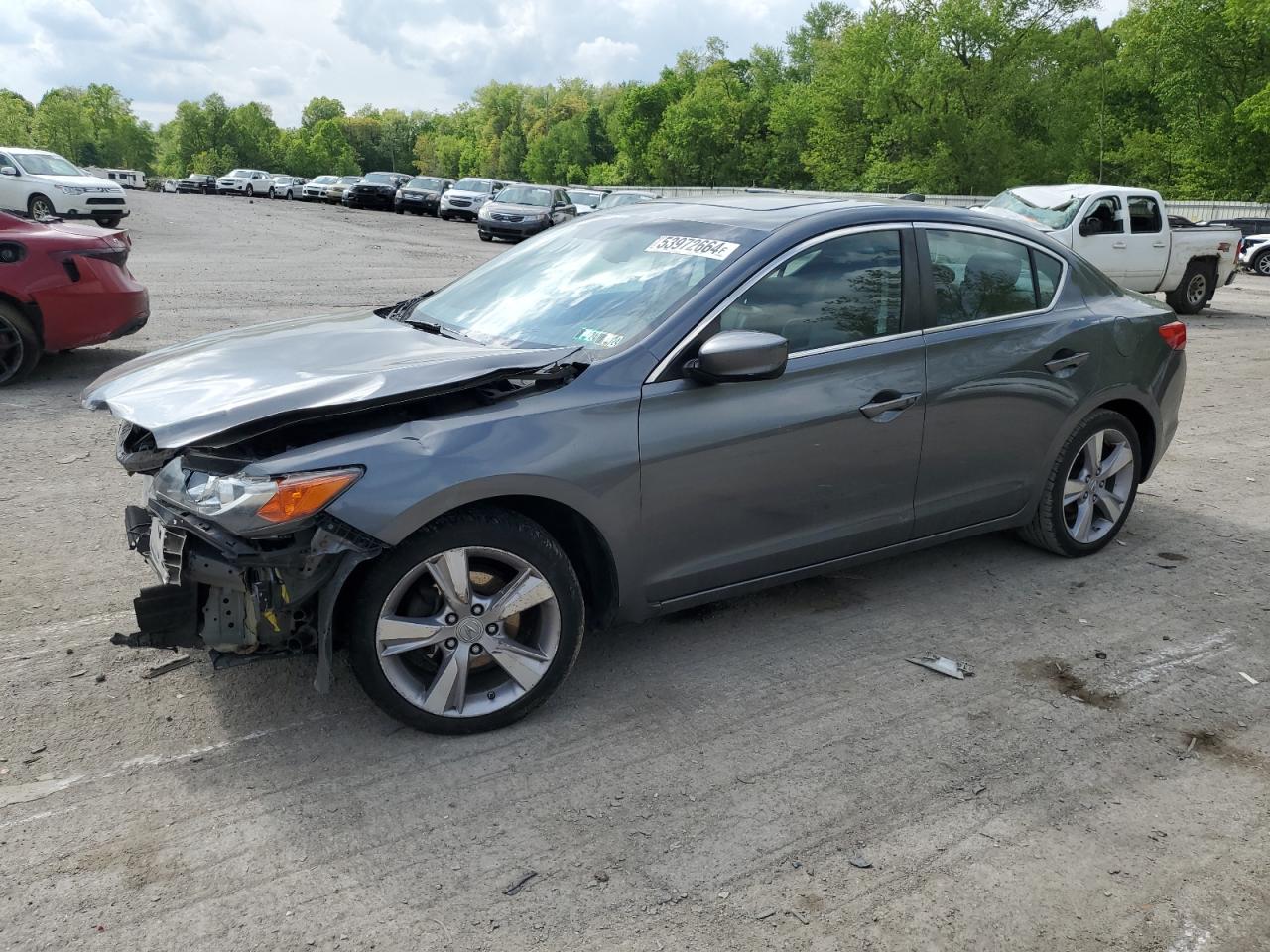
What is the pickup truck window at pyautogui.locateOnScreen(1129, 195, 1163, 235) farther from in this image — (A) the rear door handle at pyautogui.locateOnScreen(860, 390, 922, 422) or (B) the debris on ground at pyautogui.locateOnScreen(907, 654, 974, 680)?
(B) the debris on ground at pyautogui.locateOnScreen(907, 654, 974, 680)

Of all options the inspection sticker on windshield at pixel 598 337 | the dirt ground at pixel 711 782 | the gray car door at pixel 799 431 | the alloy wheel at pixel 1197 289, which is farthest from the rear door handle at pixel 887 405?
the alloy wheel at pixel 1197 289

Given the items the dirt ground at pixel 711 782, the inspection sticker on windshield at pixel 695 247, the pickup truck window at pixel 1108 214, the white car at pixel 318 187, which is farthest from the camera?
the white car at pixel 318 187

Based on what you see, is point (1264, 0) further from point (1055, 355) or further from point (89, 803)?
point (89, 803)

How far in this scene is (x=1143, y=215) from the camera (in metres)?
16.7

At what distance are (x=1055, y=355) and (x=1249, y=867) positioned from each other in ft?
A: 8.33

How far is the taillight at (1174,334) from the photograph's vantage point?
550cm

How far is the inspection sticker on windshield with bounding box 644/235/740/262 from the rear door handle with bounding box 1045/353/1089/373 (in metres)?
1.72

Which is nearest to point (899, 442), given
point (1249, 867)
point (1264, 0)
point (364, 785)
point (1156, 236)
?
point (1249, 867)

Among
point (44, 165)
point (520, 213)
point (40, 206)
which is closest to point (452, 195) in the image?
point (520, 213)

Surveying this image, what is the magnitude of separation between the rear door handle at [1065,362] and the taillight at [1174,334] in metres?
0.68

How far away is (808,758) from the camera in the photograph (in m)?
3.59

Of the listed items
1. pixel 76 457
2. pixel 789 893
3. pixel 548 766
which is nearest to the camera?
pixel 789 893

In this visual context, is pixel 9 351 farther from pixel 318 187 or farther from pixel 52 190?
pixel 318 187

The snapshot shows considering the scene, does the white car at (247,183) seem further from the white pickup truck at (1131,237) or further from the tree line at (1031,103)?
the white pickup truck at (1131,237)
